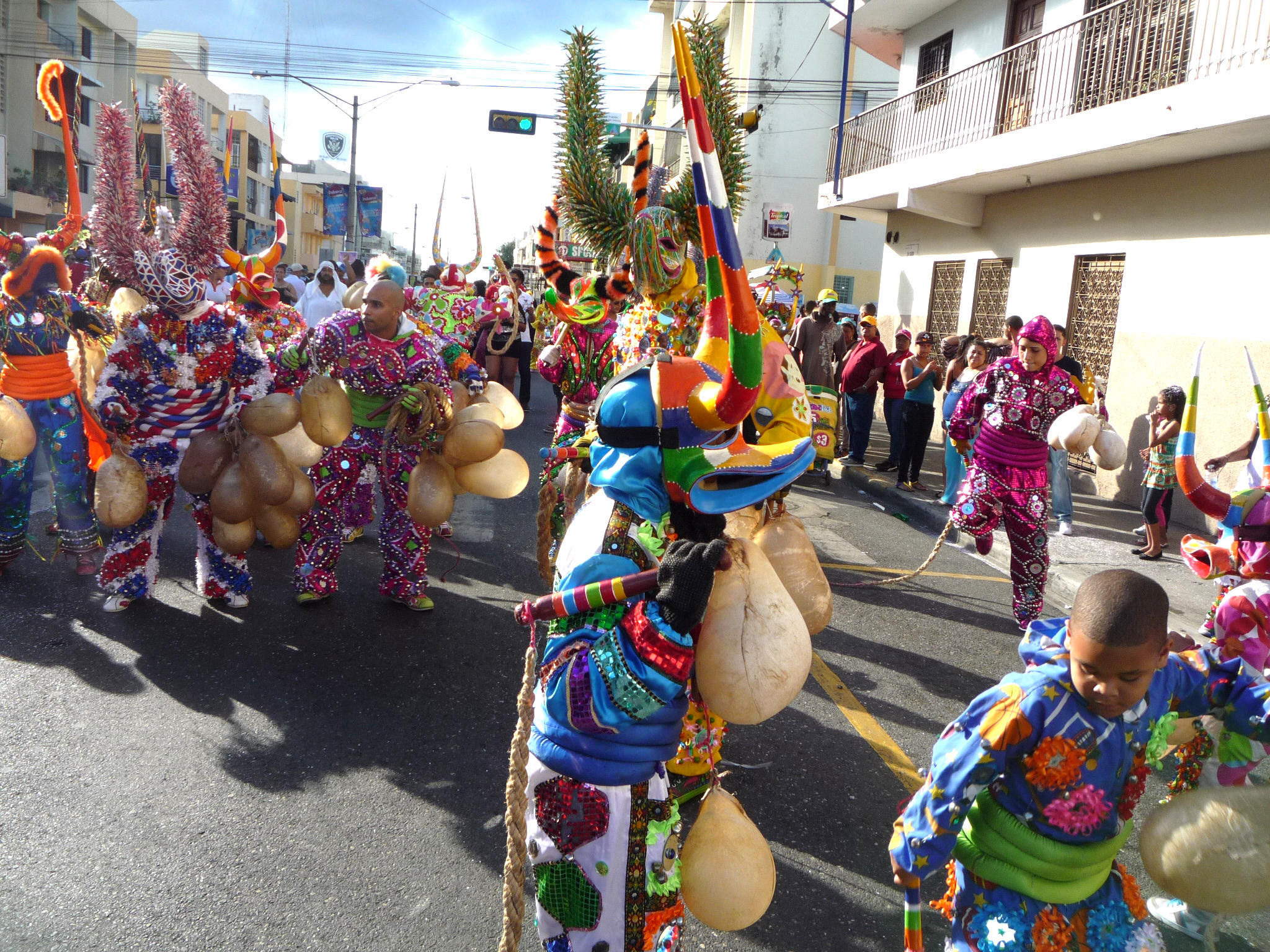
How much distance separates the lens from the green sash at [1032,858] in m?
1.86

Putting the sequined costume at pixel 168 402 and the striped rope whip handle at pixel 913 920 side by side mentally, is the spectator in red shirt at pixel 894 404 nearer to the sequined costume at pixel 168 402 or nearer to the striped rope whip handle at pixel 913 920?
the sequined costume at pixel 168 402

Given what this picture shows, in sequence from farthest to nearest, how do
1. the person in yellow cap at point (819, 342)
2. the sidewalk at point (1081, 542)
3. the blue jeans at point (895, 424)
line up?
1. the person in yellow cap at point (819, 342)
2. the blue jeans at point (895, 424)
3. the sidewalk at point (1081, 542)

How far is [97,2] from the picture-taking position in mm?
32500

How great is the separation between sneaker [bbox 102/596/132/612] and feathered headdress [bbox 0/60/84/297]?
1.97m

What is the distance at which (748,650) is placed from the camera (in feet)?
5.75

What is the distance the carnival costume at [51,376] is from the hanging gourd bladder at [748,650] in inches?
184

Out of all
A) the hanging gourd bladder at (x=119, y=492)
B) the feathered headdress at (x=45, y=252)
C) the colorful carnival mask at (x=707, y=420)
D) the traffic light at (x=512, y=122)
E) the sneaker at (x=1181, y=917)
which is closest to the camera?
the colorful carnival mask at (x=707, y=420)

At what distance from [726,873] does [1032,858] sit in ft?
2.09

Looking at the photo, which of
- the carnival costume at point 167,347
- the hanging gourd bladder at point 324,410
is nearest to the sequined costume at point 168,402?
the carnival costume at point 167,347

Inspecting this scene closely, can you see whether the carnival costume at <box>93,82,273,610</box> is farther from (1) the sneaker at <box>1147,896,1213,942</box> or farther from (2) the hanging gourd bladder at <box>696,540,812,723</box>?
(1) the sneaker at <box>1147,896,1213,942</box>

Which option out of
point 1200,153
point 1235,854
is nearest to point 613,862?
point 1235,854

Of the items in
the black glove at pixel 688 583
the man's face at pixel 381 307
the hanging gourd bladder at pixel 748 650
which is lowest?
the hanging gourd bladder at pixel 748 650

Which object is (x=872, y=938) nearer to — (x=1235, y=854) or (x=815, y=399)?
(x=1235, y=854)

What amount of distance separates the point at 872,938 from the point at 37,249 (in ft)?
18.9
